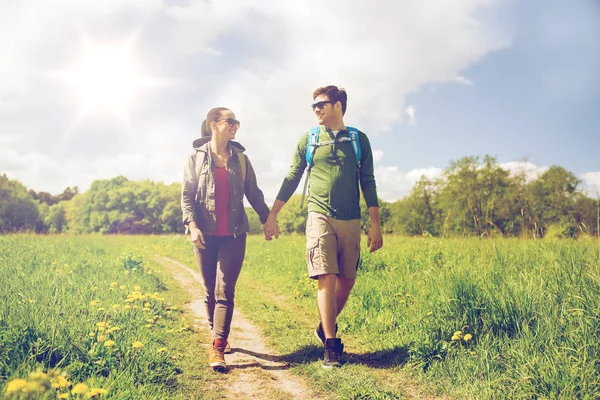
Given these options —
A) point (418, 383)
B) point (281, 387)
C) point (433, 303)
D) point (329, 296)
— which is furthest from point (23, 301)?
point (433, 303)

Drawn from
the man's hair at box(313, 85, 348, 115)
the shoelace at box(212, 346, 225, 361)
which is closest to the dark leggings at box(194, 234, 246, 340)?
the shoelace at box(212, 346, 225, 361)

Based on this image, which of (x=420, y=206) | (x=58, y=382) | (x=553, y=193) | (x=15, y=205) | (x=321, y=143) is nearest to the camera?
(x=58, y=382)

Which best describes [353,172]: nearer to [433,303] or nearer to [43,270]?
[433,303]

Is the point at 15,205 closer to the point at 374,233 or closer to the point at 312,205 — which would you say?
the point at 312,205

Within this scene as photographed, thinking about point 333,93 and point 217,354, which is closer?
point 217,354

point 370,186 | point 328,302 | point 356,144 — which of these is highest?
point 356,144

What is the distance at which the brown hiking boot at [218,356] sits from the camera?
160 inches

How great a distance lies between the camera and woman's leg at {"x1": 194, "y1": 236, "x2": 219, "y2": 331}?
4.48m

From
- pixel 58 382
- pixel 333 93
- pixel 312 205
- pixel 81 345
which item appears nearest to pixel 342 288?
pixel 312 205

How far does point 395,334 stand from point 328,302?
1.02 meters

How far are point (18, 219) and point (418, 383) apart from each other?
230ft

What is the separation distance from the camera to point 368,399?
10.8ft

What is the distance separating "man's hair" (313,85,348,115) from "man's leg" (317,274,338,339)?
6.06 feet

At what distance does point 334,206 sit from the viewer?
14.0 feet
